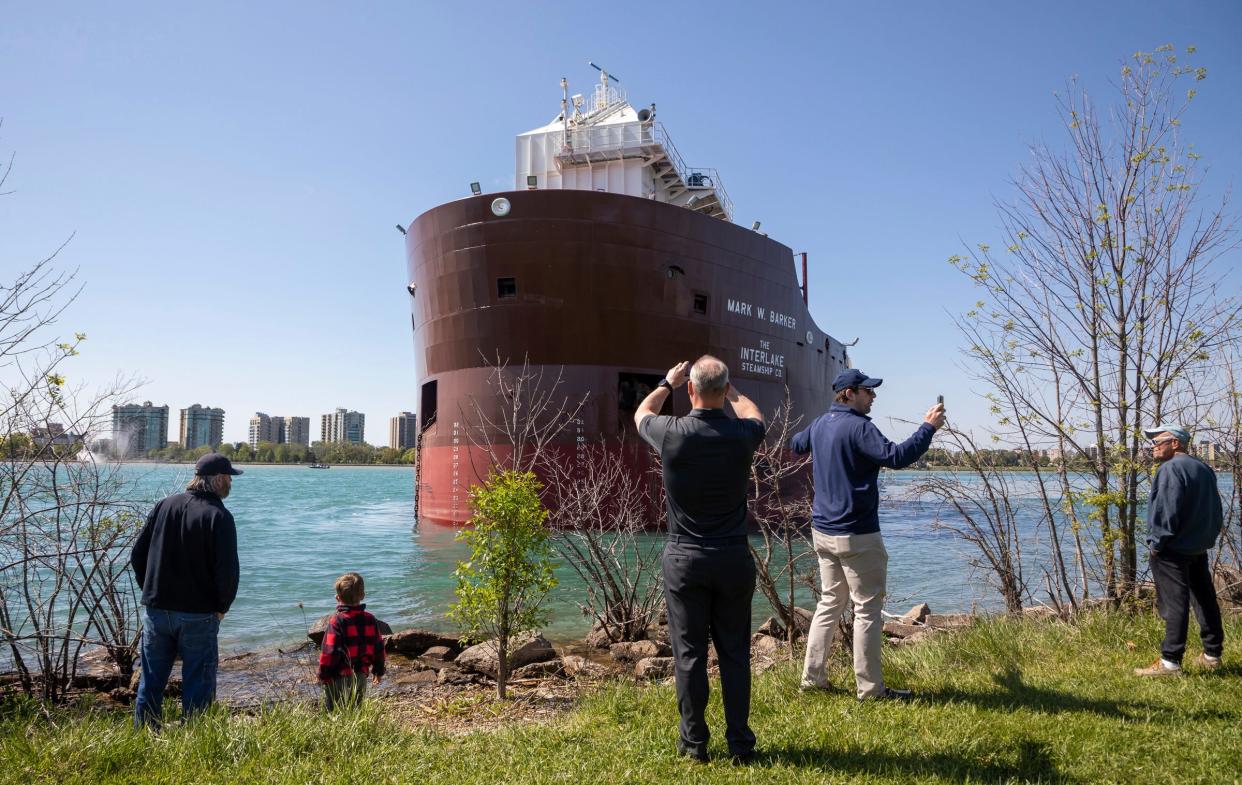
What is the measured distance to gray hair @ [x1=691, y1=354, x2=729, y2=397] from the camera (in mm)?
3377

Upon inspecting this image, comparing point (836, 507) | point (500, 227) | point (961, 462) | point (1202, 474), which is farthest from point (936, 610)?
point (500, 227)

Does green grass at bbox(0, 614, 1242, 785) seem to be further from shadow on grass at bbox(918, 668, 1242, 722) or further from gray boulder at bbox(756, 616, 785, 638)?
gray boulder at bbox(756, 616, 785, 638)

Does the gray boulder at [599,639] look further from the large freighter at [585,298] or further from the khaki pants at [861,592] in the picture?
the large freighter at [585,298]

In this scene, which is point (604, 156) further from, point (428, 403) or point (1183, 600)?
point (1183, 600)

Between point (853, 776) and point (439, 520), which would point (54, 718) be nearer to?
point (853, 776)

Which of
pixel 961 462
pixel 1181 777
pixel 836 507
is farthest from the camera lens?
pixel 961 462

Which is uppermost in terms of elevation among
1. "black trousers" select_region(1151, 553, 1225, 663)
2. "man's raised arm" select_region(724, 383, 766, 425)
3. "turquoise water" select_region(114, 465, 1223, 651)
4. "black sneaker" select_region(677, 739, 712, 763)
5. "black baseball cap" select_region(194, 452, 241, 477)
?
"man's raised arm" select_region(724, 383, 766, 425)

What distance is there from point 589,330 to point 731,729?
1224cm

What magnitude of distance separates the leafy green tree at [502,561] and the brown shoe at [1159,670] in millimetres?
3804

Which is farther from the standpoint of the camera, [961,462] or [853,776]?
[961,462]

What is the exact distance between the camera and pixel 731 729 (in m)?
3.36

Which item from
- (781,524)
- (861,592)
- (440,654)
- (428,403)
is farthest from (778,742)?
(428,403)

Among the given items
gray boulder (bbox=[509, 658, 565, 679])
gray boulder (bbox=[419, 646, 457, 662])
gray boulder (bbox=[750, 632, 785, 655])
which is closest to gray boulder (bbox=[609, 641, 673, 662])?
gray boulder (bbox=[509, 658, 565, 679])

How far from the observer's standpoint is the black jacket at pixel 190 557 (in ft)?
13.7
